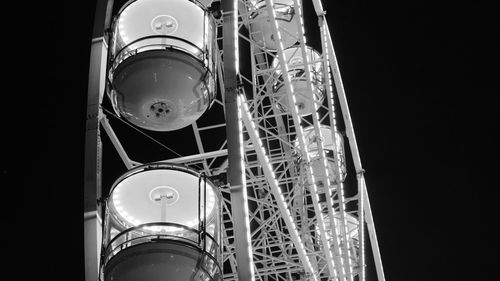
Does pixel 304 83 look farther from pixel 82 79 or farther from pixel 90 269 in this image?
pixel 90 269

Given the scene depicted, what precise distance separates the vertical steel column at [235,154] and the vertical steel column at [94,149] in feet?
2.16

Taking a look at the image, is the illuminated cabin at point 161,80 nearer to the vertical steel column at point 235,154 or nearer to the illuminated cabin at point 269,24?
the vertical steel column at point 235,154

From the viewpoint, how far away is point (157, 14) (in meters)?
4.45

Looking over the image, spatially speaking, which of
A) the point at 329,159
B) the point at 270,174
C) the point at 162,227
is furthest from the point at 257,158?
the point at 162,227

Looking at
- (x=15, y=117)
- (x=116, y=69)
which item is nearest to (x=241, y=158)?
(x=116, y=69)

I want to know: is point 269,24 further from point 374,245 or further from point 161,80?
point 161,80

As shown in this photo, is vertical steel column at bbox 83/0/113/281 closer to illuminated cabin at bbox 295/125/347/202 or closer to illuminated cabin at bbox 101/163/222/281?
illuminated cabin at bbox 101/163/222/281

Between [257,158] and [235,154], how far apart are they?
16.0ft

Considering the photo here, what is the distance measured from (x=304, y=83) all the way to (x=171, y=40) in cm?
618

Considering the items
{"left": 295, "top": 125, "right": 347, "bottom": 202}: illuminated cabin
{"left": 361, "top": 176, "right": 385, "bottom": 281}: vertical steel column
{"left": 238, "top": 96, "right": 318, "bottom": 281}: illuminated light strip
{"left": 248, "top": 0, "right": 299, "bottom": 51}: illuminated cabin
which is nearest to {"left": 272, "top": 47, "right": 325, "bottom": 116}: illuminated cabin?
{"left": 248, "top": 0, "right": 299, "bottom": 51}: illuminated cabin

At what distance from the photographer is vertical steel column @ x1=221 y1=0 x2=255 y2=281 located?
372 centimetres

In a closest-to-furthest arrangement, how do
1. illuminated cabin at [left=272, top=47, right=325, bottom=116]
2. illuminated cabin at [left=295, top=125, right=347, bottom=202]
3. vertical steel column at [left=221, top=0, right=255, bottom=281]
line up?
vertical steel column at [left=221, top=0, right=255, bottom=281] → illuminated cabin at [left=295, top=125, right=347, bottom=202] → illuminated cabin at [left=272, top=47, right=325, bottom=116]

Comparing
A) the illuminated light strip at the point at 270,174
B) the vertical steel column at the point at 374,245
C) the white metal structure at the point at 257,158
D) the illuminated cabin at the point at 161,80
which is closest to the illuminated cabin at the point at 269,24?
the white metal structure at the point at 257,158

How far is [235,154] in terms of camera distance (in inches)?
160
